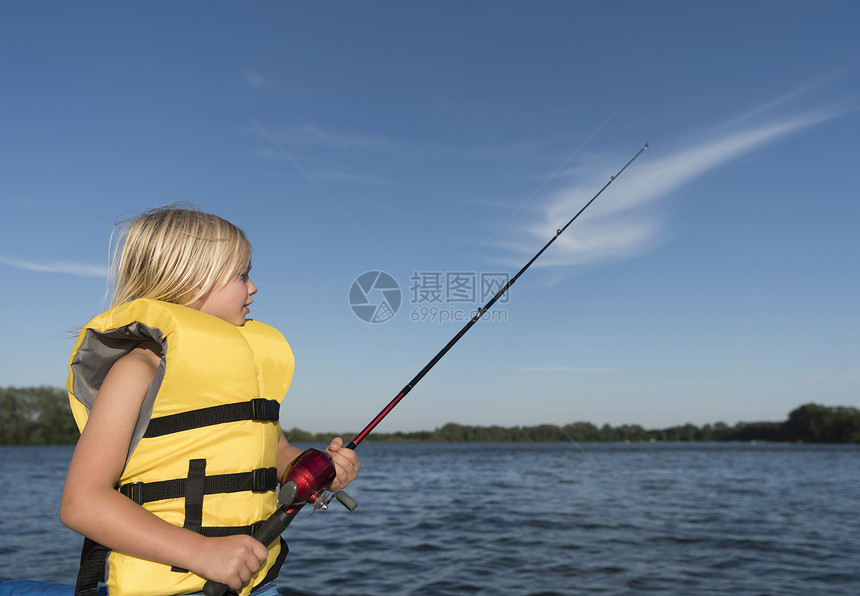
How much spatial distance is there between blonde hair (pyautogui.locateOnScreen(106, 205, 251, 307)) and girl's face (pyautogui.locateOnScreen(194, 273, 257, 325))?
1.1 inches

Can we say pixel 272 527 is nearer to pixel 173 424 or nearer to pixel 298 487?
pixel 298 487

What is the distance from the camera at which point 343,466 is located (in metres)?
2.47

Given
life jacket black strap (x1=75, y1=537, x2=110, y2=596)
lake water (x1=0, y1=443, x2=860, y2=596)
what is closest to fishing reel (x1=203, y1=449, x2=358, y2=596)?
life jacket black strap (x1=75, y1=537, x2=110, y2=596)

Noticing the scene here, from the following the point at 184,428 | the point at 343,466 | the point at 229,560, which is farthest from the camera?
the point at 343,466

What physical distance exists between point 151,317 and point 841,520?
58.1ft

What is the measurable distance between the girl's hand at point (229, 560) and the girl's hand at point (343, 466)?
0.66 m

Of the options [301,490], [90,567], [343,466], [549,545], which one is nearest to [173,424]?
[90,567]

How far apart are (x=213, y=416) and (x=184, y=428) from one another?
0.34 ft

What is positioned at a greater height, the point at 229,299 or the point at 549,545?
the point at 229,299

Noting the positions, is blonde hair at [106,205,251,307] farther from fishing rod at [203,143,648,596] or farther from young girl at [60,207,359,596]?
fishing rod at [203,143,648,596]

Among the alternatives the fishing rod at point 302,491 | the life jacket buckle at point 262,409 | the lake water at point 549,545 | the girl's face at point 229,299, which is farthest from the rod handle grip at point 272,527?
the lake water at point 549,545

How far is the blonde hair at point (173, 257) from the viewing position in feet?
6.48

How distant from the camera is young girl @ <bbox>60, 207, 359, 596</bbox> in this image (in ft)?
5.29

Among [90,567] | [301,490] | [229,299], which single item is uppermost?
[229,299]
